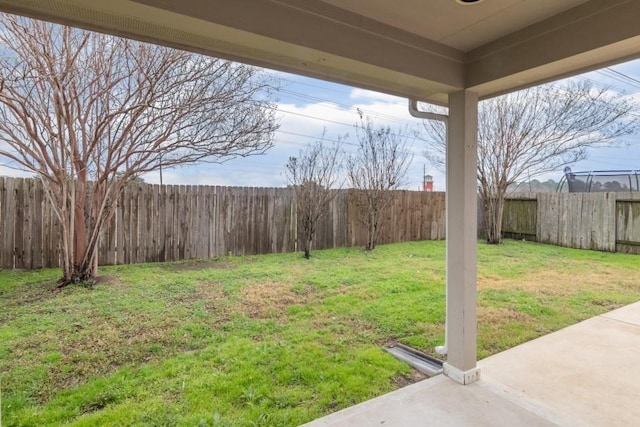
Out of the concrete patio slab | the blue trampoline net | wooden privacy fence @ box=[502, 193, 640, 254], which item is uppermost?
the blue trampoline net

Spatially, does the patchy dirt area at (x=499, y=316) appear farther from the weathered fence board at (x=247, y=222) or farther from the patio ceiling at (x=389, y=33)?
the weathered fence board at (x=247, y=222)

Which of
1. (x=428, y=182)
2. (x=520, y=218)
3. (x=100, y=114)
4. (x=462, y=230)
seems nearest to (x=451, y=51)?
(x=462, y=230)

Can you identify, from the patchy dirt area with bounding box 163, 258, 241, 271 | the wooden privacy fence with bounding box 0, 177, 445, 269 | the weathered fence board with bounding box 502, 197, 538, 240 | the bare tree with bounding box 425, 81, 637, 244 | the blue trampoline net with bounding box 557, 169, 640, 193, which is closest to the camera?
the wooden privacy fence with bounding box 0, 177, 445, 269

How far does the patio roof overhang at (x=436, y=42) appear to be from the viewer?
138 centimetres

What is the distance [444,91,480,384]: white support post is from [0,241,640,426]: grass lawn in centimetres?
44

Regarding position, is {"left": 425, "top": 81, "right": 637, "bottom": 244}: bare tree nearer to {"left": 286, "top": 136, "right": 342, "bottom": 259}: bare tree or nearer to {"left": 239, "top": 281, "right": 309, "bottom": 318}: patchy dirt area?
{"left": 286, "top": 136, "right": 342, "bottom": 259}: bare tree

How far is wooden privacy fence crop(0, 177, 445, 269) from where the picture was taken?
14.8 ft

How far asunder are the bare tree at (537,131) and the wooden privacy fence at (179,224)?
2476mm

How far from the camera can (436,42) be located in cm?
202

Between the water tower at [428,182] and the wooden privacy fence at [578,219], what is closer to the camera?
the wooden privacy fence at [578,219]

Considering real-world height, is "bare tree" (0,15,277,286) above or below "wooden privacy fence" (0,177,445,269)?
above

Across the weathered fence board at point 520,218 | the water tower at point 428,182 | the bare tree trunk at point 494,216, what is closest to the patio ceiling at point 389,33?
the bare tree trunk at point 494,216

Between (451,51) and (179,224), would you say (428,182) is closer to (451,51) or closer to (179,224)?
(179,224)

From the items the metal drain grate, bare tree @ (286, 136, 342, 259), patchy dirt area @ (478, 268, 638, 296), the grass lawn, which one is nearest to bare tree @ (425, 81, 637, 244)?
patchy dirt area @ (478, 268, 638, 296)
